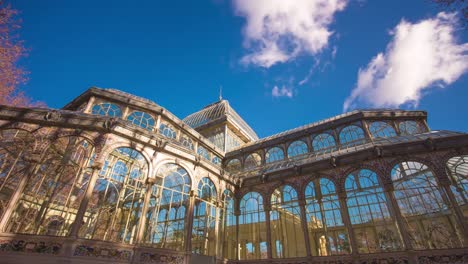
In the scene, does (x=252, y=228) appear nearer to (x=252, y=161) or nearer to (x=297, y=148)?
(x=252, y=161)

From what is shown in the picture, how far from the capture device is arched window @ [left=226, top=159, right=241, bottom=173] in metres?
25.3

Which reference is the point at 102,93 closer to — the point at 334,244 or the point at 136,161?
the point at 136,161

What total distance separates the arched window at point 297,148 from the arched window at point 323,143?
0.98 metres

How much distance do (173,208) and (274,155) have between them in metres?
11.4

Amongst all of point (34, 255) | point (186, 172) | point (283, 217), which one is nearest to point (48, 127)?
point (34, 255)

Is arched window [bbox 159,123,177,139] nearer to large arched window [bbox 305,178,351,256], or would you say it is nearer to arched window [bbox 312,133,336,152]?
large arched window [bbox 305,178,351,256]

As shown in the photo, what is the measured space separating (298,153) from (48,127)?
780 inches

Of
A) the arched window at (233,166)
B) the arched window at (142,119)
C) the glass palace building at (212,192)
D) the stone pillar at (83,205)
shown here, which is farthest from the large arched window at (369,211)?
the stone pillar at (83,205)

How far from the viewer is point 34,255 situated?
33.5 feet

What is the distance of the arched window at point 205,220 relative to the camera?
17.6 m

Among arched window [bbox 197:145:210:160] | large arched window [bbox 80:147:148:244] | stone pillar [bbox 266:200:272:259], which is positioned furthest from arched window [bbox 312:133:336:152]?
large arched window [bbox 80:147:148:244]

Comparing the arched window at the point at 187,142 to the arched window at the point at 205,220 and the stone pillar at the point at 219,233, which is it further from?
the stone pillar at the point at 219,233

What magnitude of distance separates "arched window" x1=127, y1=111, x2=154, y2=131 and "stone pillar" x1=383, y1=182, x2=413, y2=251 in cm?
1835

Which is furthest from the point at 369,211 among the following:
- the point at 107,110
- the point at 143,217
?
the point at 107,110
